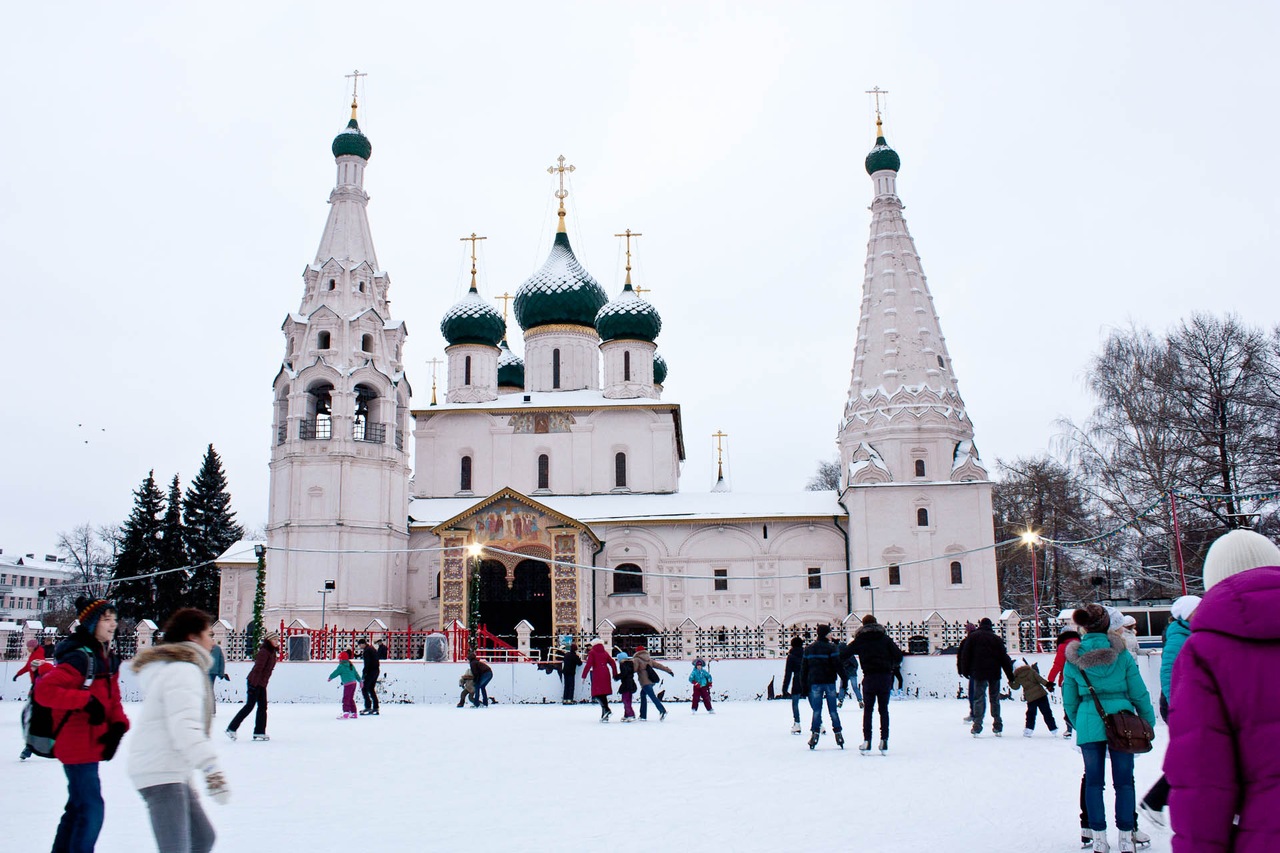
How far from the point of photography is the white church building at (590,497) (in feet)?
101

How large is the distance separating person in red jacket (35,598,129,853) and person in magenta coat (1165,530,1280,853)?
15.4 ft

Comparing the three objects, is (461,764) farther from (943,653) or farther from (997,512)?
(997,512)

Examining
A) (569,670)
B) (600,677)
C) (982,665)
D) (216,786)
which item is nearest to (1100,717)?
(216,786)

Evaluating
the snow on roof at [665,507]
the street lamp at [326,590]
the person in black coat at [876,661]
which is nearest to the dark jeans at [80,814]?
the person in black coat at [876,661]

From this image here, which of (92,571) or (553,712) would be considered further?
(92,571)

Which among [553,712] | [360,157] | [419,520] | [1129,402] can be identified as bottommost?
[553,712]

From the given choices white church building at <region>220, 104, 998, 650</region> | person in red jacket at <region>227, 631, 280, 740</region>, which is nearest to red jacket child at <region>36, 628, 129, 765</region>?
person in red jacket at <region>227, 631, 280, 740</region>

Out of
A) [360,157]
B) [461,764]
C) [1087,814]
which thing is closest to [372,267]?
[360,157]

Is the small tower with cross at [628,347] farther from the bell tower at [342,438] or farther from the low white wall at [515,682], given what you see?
the low white wall at [515,682]

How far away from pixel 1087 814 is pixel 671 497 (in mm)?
29253

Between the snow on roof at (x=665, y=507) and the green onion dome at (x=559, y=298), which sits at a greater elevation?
the green onion dome at (x=559, y=298)

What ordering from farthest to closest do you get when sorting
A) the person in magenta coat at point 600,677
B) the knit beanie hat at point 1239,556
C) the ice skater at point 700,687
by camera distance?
the ice skater at point 700,687 → the person in magenta coat at point 600,677 → the knit beanie hat at point 1239,556

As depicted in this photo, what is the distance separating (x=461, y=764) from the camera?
10047mm

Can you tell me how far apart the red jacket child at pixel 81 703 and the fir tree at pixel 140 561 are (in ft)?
125
